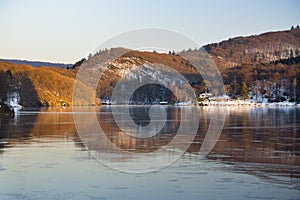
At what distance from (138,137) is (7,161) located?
36.4 ft

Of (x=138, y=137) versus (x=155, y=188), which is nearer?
(x=155, y=188)

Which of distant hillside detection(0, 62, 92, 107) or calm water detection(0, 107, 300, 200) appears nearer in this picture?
calm water detection(0, 107, 300, 200)

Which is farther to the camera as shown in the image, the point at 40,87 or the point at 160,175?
the point at 40,87

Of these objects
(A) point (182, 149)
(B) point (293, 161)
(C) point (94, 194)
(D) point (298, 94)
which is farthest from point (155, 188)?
(D) point (298, 94)

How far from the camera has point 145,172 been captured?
15078mm

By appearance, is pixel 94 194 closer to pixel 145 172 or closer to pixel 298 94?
pixel 145 172

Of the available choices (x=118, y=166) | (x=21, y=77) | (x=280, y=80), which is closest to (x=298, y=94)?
(x=280, y=80)

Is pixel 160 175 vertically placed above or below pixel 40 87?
below

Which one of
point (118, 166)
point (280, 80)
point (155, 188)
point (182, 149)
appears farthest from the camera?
point (280, 80)

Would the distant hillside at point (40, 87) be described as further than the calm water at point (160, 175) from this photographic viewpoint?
Yes

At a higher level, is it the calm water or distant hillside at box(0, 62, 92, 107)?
distant hillside at box(0, 62, 92, 107)

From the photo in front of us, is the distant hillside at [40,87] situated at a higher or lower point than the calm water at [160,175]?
higher

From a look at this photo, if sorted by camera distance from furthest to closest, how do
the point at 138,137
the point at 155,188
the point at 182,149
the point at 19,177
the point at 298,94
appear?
the point at 298,94
the point at 138,137
the point at 182,149
the point at 19,177
the point at 155,188

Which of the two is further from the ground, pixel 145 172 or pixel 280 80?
pixel 280 80
